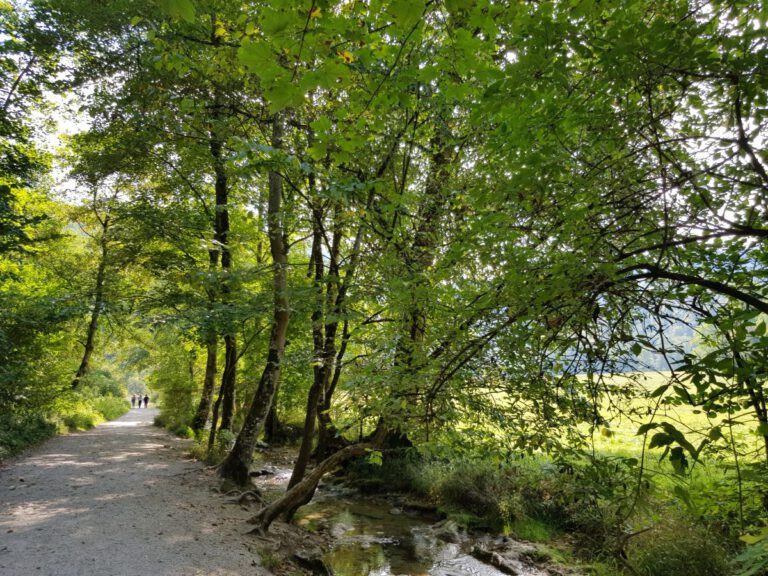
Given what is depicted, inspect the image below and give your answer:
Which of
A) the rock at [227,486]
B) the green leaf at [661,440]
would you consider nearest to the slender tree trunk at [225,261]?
the rock at [227,486]

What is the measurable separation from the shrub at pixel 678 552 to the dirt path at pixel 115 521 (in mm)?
5487

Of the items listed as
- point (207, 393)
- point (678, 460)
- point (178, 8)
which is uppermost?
point (178, 8)

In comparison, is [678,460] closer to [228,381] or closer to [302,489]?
[302,489]

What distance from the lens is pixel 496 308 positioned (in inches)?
115

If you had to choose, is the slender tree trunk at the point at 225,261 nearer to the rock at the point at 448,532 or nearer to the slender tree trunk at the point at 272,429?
the slender tree trunk at the point at 272,429

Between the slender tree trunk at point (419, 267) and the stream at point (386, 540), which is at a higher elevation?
the slender tree trunk at point (419, 267)

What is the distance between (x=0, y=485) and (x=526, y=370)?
9.63 meters

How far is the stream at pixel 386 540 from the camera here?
6.88 m

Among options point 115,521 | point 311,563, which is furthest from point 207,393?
point 311,563

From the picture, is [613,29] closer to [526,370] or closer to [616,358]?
[616,358]

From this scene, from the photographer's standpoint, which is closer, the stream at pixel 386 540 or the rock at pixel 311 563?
the rock at pixel 311 563

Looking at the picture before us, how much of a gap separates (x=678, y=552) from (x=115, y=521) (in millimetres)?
8078

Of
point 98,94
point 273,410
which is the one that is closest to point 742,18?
point 98,94

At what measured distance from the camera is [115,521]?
6070mm
